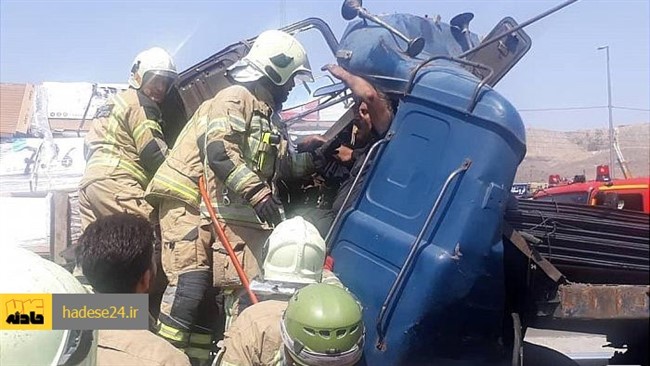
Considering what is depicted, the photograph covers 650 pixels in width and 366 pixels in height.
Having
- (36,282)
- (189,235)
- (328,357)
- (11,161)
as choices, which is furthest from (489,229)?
(11,161)

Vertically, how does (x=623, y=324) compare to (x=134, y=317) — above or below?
below

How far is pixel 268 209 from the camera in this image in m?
3.95

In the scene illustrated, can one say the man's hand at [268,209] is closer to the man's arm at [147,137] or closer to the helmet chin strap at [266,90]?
the helmet chin strap at [266,90]

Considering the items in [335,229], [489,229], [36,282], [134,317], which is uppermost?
[36,282]

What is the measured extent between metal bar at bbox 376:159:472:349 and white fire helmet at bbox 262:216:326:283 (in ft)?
1.02

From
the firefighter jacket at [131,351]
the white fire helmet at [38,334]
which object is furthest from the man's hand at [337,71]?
the white fire helmet at [38,334]

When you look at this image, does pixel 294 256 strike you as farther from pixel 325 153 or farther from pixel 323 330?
pixel 325 153

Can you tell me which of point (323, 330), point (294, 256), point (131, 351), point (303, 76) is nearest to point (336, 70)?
point (303, 76)

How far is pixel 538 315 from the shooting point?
3652 mm

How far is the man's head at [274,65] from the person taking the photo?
168 inches

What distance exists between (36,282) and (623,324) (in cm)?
264

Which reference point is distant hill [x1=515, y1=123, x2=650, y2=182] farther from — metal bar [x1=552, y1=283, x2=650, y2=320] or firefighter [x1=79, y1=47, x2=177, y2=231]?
firefighter [x1=79, y1=47, x2=177, y2=231]

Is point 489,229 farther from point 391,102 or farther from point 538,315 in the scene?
point 391,102

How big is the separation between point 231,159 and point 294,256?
2.52 feet
